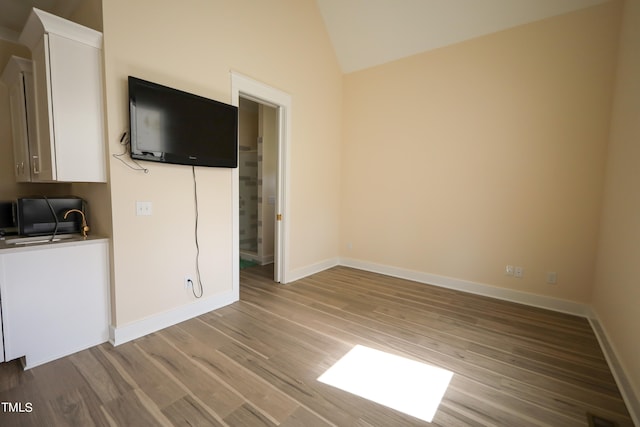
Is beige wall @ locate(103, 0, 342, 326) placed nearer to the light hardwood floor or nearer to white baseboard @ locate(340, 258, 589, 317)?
the light hardwood floor

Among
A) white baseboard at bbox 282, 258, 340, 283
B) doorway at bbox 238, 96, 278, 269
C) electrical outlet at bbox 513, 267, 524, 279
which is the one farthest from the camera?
doorway at bbox 238, 96, 278, 269

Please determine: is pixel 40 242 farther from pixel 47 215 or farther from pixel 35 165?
pixel 35 165

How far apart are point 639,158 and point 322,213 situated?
331cm

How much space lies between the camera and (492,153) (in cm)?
337

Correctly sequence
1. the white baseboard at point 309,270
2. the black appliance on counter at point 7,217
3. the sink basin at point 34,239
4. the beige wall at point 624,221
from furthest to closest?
the white baseboard at point 309,270 → the black appliance on counter at point 7,217 → the sink basin at point 34,239 → the beige wall at point 624,221

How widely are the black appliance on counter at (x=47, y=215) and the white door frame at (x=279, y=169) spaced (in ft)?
4.47

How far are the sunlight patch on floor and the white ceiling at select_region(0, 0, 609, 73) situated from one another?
3651mm

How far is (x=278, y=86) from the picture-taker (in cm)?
343

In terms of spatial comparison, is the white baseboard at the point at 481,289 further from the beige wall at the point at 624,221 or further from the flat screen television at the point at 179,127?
the flat screen television at the point at 179,127

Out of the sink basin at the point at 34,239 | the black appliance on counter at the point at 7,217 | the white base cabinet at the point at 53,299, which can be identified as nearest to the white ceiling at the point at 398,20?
the black appliance on counter at the point at 7,217

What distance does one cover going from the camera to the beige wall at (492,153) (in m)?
2.88

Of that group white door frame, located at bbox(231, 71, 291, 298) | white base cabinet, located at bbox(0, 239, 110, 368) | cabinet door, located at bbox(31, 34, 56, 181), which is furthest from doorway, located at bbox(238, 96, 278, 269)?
cabinet door, located at bbox(31, 34, 56, 181)

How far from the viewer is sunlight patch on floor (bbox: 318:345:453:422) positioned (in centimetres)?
170

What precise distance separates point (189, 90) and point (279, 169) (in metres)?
1.39
